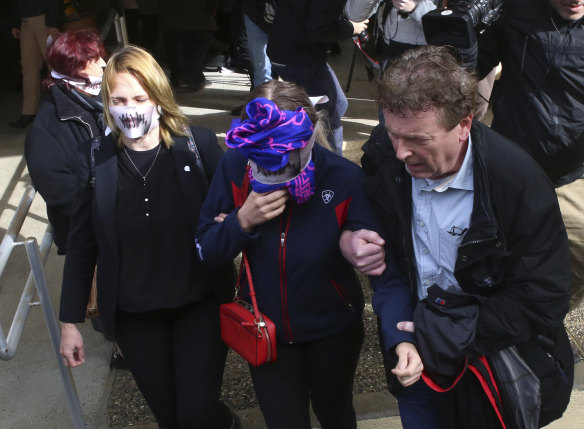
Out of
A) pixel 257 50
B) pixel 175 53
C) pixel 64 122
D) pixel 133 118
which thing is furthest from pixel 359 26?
pixel 175 53

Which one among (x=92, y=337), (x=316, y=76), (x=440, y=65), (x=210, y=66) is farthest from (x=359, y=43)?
(x=210, y=66)

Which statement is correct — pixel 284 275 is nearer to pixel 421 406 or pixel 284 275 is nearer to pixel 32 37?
pixel 421 406

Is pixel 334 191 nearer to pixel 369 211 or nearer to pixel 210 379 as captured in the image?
pixel 369 211

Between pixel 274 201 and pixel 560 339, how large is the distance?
107 cm

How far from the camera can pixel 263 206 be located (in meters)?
2.26

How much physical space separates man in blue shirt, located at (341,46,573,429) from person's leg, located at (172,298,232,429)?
0.88 m

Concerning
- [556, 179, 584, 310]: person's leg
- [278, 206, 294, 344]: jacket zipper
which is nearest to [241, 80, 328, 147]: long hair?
[278, 206, 294, 344]: jacket zipper

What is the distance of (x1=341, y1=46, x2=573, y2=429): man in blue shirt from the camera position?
199cm

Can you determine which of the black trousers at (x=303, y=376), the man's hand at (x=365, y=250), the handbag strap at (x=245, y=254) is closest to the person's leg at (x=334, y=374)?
the black trousers at (x=303, y=376)

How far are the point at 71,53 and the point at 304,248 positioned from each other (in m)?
1.80

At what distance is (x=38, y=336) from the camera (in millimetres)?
4289

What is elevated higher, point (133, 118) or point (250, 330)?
point (133, 118)

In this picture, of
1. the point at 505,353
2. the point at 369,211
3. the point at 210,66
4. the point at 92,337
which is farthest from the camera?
the point at 210,66

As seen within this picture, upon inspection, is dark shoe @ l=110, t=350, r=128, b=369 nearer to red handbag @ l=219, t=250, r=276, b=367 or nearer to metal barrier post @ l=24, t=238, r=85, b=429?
metal barrier post @ l=24, t=238, r=85, b=429
